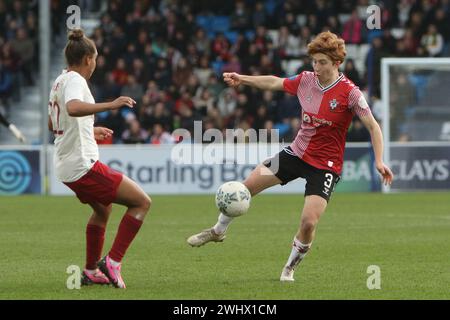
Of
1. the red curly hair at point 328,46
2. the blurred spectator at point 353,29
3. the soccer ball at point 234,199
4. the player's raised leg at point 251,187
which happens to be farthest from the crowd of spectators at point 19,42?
the red curly hair at point 328,46

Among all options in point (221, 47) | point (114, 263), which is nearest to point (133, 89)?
point (221, 47)

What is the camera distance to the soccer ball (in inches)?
364

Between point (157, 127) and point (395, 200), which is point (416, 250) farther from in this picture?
point (157, 127)

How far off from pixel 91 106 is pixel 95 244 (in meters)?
1.42

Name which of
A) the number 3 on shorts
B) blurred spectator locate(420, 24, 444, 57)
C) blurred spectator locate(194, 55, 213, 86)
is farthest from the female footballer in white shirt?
blurred spectator locate(420, 24, 444, 57)

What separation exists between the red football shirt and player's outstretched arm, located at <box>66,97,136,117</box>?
6.43ft

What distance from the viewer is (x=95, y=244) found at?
8.80 m

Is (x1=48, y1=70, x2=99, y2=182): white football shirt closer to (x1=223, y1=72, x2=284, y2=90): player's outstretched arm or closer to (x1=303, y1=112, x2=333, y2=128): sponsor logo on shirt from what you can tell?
(x1=223, y1=72, x2=284, y2=90): player's outstretched arm

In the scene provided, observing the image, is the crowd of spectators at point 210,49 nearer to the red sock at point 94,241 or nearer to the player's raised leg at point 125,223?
the red sock at point 94,241

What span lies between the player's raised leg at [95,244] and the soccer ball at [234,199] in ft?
3.39

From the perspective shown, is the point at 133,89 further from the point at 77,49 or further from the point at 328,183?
the point at 77,49

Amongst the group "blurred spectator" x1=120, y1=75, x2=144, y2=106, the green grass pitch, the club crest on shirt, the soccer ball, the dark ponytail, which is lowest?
the green grass pitch

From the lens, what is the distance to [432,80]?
23.2 m

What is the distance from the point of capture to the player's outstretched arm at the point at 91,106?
7.80 m
